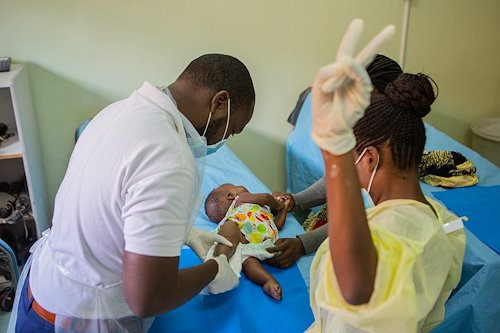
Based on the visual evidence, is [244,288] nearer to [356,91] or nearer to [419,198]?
[419,198]

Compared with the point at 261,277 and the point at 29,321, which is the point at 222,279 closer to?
the point at 261,277

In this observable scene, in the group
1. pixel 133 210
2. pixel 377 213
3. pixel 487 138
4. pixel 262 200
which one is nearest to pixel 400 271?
pixel 377 213

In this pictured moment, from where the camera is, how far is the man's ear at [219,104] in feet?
3.53

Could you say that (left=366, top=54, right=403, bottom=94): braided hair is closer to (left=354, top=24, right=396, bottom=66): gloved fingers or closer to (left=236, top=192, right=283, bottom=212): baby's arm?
(left=236, top=192, right=283, bottom=212): baby's arm

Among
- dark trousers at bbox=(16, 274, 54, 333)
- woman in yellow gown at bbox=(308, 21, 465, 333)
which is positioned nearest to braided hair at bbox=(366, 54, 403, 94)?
woman in yellow gown at bbox=(308, 21, 465, 333)

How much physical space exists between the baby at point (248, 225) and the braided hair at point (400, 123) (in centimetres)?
64

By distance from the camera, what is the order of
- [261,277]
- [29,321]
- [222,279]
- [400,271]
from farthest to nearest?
[261,277] → [222,279] → [29,321] → [400,271]

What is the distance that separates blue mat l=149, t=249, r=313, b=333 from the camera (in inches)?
48.5

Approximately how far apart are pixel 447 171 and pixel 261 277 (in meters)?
1.18

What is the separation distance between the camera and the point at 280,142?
2.92 metres

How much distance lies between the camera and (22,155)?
2.10 meters

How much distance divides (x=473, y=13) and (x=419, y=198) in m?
2.60

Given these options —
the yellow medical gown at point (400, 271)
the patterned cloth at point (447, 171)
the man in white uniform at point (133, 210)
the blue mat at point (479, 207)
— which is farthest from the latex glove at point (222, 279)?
the patterned cloth at point (447, 171)

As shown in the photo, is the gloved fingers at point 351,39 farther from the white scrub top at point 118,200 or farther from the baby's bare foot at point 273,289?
the baby's bare foot at point 273,289
